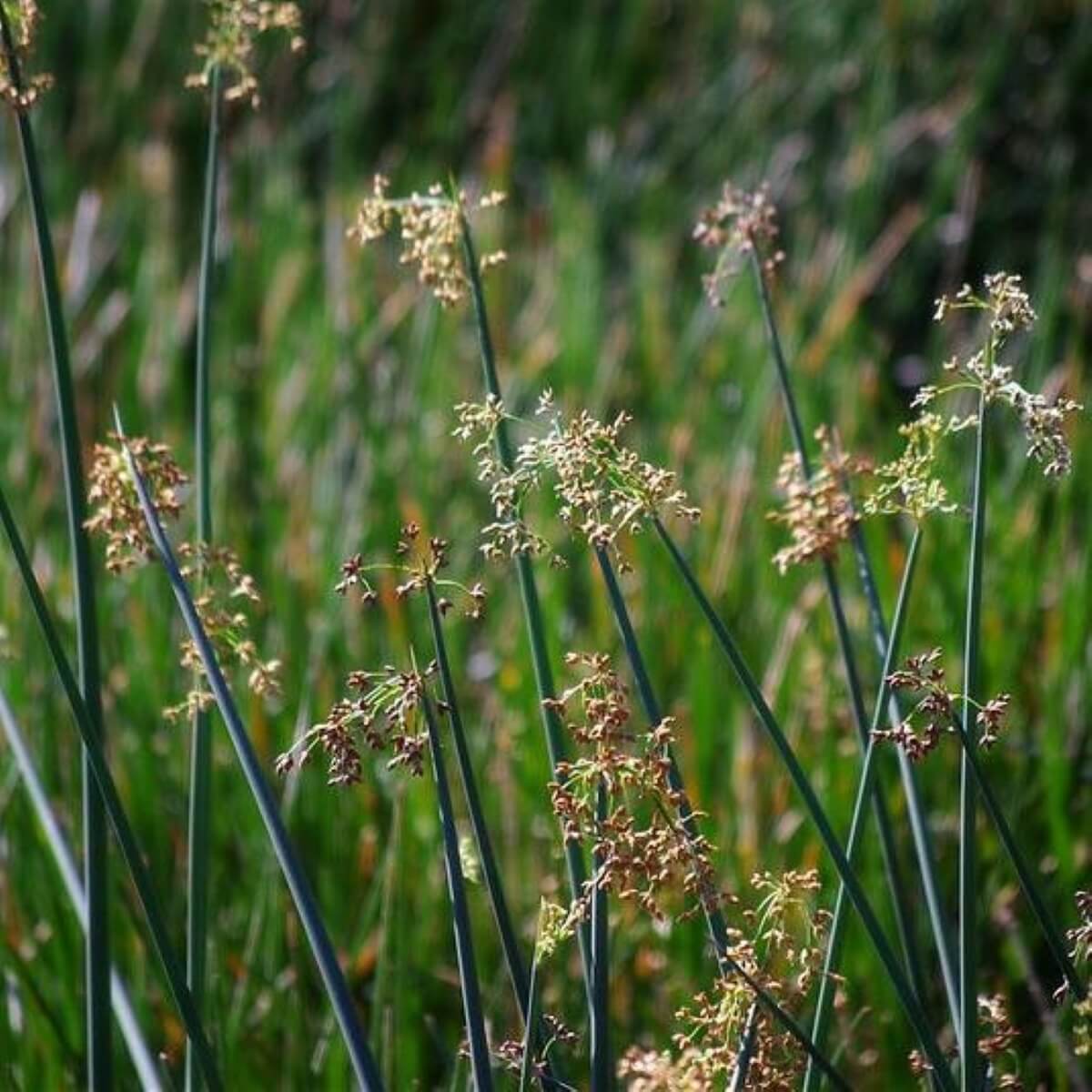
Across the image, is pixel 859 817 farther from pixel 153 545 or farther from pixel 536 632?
pixel 153 545

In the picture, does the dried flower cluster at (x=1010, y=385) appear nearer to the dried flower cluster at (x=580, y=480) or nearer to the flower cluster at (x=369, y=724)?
the dried flower cluster at (x=580, y=480)

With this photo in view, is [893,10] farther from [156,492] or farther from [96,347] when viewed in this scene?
[156,492]

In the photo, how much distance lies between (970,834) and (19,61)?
1.81 ft

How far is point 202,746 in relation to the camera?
105cm

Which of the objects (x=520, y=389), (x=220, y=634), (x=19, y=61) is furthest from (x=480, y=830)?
(x=520, y=389)

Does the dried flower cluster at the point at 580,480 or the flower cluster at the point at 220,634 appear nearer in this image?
the dried flower cluster at the point at 580,480

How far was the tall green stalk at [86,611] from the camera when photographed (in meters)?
0.91

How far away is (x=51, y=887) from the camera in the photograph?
4.75 ft

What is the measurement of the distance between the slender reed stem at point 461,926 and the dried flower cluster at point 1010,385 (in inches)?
9.7

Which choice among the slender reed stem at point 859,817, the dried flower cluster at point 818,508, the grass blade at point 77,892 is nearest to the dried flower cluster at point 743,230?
the dried flower cluster at point 818,508

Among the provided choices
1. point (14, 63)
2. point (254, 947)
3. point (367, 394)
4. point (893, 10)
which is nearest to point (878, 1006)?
point (254, 947)

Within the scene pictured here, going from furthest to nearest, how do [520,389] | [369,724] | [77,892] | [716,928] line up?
[520,389], [77,892], [716,928], [369,724]

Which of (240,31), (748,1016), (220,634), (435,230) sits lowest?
(748,1016)

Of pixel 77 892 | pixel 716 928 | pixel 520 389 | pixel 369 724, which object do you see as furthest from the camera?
pixel 520 389
